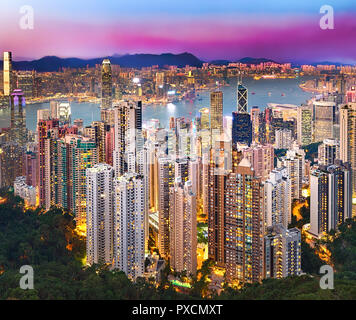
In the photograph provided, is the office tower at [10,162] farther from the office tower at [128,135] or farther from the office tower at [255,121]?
the office tower at [255,121]

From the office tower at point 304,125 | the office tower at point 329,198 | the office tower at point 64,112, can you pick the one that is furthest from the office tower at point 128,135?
the office tower at point 304,125

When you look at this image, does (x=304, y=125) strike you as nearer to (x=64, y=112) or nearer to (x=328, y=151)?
(x=328, y=151)

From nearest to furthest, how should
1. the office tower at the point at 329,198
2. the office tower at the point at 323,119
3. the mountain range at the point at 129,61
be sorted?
the mountain range at the point at 129,61 < the office tower at the point at 329,198 < the office tower at the point at 323,119

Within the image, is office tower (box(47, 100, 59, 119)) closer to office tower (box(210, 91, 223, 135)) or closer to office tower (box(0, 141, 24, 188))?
office tower (box(0, 141, 24, 188))

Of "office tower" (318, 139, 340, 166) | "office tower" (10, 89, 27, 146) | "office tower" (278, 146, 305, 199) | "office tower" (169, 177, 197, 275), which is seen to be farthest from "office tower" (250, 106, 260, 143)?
"office tower" (10, 89, 27, 146)

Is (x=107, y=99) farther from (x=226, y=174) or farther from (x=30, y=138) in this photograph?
(x=226, y=174)
